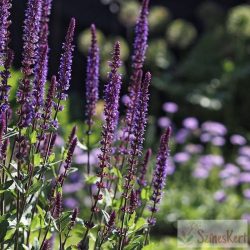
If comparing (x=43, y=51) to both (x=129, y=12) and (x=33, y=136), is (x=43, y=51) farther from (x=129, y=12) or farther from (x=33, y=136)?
(x=129, y=12)

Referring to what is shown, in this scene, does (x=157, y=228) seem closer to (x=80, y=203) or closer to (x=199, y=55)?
(x=80, y=203)

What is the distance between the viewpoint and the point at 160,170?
8.53ft

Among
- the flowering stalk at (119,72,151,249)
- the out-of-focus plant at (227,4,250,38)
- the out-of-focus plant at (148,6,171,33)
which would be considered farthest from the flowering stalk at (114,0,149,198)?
the out-of-focus plant at (148,6,171,33)

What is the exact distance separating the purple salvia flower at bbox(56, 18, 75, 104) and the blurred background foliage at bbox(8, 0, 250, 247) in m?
4.61

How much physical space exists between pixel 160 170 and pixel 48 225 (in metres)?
0.48

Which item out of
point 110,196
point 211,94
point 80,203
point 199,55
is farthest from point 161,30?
point 110,196

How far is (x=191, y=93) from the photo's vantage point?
10.5 m

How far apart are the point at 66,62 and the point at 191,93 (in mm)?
8173

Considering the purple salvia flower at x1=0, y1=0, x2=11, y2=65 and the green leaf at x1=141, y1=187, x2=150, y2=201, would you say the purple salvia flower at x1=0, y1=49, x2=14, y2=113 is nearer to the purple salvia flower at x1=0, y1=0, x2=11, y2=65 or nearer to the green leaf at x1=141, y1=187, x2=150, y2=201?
the purple salvia flower at x1=0, y1=0, x2=11, y2=65

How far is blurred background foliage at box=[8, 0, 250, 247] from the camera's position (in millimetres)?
7430

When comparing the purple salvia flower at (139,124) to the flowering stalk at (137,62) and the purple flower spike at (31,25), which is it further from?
the purple flower spike at (31,25)

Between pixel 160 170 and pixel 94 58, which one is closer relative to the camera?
pixel 160 170

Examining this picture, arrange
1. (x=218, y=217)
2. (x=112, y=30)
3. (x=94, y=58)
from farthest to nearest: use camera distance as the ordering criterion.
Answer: (x=112, y=30) < (x=218, y=217) < (x=94, y=58)

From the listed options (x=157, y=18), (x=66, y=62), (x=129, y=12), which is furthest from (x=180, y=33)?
(x=66, y=62)
